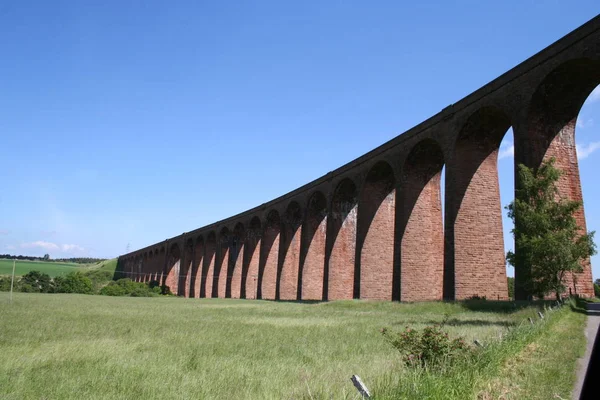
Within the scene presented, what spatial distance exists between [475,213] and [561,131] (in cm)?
494

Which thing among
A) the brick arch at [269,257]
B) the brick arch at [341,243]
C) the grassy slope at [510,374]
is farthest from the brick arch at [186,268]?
the grassy slope at [510,374]

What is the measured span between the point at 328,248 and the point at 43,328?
2155 cm

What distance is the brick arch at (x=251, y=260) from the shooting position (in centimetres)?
4616

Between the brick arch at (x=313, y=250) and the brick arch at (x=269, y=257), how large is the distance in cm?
745

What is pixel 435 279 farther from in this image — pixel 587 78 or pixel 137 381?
pixel 137 381

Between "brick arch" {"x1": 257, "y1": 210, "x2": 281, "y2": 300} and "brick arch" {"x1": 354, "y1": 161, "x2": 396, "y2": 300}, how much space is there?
1520 centimetres

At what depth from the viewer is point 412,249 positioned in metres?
23.6

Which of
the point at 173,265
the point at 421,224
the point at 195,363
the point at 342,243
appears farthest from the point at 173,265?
the point at 195,363

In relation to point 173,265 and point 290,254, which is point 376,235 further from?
point 173,265

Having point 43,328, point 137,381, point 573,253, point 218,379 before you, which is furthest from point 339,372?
point 573,253

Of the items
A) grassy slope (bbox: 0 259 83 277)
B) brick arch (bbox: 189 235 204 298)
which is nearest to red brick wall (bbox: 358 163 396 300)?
brick arch (bbox: 189 235 204 298)

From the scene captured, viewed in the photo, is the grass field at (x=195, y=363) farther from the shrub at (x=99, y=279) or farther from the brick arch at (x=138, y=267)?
the brick arch at (x=138, y=267)

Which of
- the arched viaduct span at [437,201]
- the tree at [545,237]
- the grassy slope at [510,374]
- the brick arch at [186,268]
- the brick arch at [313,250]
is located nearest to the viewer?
the grassy slope at [510,374]

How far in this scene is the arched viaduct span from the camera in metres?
16.9
